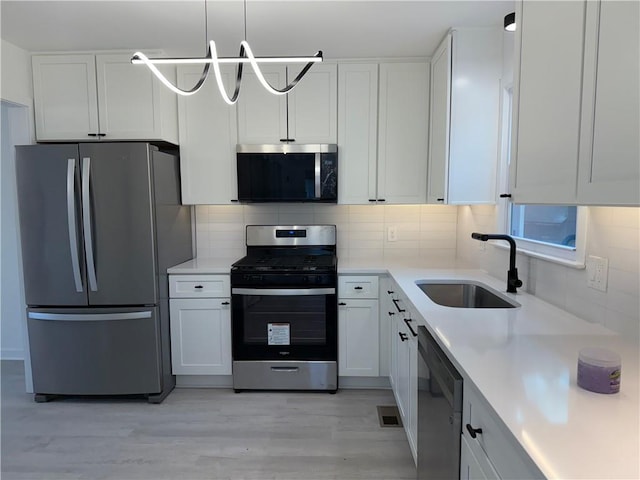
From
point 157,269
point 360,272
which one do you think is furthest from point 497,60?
point 157,269

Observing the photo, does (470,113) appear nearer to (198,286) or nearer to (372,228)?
(372,228)

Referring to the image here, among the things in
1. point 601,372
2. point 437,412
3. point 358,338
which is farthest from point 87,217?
point 601,372

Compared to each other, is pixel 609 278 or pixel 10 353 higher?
pixel 609 278

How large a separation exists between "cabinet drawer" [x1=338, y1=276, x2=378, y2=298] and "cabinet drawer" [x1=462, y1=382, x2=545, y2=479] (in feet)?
5.18

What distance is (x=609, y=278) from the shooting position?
1.39 meters

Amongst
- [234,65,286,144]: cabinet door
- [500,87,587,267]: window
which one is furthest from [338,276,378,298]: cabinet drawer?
[234,65,286,144]: cabinet door

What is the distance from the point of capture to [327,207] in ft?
10.3

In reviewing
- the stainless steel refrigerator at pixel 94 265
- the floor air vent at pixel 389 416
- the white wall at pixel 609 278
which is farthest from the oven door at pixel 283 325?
the white wall at pixel 609 278

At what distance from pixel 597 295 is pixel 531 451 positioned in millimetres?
999

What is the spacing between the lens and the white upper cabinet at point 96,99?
8.71ft

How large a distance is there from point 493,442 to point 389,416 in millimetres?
1643

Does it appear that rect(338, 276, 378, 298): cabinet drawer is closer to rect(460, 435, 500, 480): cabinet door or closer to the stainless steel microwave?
the stainless steel microwave

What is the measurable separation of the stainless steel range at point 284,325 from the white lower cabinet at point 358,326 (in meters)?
0.07

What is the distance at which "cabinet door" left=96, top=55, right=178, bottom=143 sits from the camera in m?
2.65
